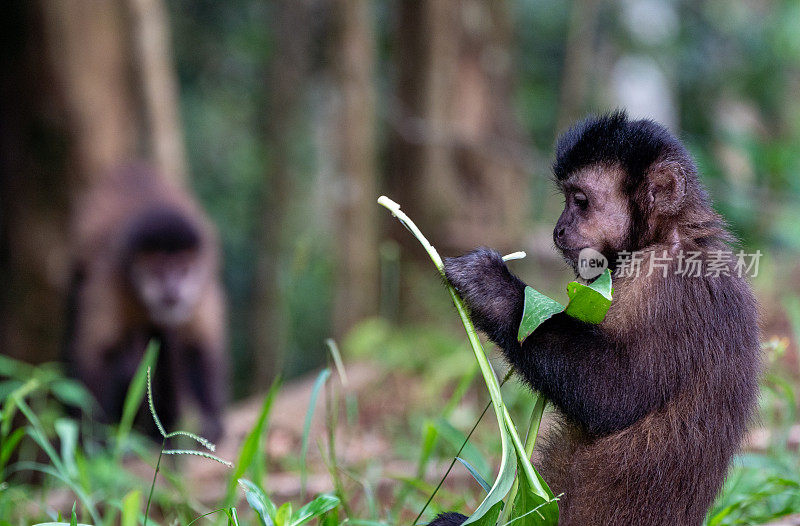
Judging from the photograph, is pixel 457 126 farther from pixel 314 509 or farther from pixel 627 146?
pixel 314 509

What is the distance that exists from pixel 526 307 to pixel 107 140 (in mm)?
5693

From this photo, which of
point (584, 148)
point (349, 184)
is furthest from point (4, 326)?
point (584, 148)

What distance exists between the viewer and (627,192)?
259 centimetres

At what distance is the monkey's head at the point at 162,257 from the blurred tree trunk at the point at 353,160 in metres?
2.42

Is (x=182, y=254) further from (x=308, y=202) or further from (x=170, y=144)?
(x=308, y=202)

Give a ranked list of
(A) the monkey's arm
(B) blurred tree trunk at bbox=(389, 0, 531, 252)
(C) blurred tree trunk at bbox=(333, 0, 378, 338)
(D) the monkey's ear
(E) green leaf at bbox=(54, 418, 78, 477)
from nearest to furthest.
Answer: (A) the monkey's arm
(D) the monkey's ear
(E) green leaf at bbox=(54, 418, 78, 477)
(B) blurred tree trunk at bbox=(389, 0, 531, 252)
(C) blurred tree trunk at bbox=(333, 0, 378, 338)

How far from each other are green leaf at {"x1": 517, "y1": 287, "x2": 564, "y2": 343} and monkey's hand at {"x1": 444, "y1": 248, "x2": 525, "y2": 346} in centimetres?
10

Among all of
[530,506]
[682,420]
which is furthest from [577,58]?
[530,506]

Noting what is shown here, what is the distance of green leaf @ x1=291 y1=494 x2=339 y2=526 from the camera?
2152 millimetres

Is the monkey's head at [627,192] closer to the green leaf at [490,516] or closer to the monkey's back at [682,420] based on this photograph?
the monkey's back at [682,420]

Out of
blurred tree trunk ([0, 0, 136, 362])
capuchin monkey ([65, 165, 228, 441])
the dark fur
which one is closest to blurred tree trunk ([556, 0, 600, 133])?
capuchin monkey ([65, 165, 228, 441])

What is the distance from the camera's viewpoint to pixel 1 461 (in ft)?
9.43

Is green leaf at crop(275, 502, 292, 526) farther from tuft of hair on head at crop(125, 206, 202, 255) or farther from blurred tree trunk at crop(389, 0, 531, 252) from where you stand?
blurred tree trunk at crop(389, 0, 531, 252)

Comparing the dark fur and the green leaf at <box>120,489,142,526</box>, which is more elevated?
the dark fur
